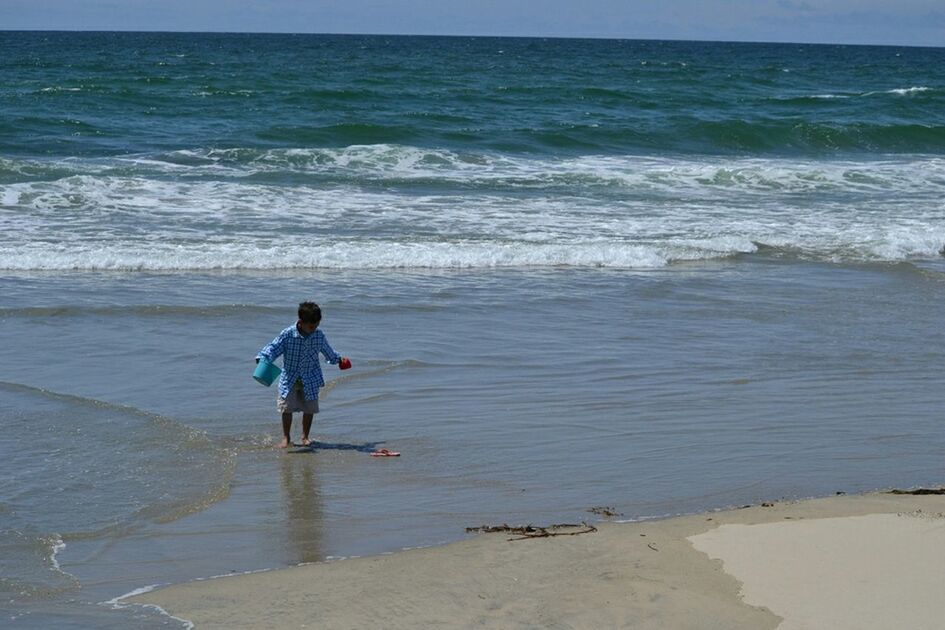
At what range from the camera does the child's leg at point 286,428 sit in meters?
8.08

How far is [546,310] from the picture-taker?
12281 mm

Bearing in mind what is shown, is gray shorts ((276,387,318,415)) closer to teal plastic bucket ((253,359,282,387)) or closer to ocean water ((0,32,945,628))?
teal plastic bucket ((253,359,282,387))

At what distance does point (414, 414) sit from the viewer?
28.8ft

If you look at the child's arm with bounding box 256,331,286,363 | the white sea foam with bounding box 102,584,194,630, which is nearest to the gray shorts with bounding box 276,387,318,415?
the child's arm with bounding box 256,331,286,363

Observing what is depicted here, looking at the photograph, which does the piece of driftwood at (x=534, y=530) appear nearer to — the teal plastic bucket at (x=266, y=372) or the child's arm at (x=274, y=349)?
the teal plastic bucket at (x=266, y=372)

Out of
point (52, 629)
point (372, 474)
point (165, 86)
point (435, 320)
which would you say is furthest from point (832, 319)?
point (165, 86)

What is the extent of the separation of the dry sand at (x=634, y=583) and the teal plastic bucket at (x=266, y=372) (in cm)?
240

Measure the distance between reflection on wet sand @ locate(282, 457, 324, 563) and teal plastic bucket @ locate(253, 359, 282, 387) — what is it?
65 cm

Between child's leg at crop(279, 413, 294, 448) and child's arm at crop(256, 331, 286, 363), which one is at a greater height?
child's arm at crop(256, 331, 286, 363)

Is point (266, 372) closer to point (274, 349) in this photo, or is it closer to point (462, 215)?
point (274, 349)

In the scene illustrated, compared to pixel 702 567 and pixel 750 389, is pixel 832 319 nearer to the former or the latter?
→ pixel 750 389

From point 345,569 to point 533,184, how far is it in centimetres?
1588

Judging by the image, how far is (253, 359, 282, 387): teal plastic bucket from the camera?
8.23 metres

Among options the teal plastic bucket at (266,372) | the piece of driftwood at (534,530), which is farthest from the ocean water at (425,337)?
the teal plastic bucket at (266,372)
